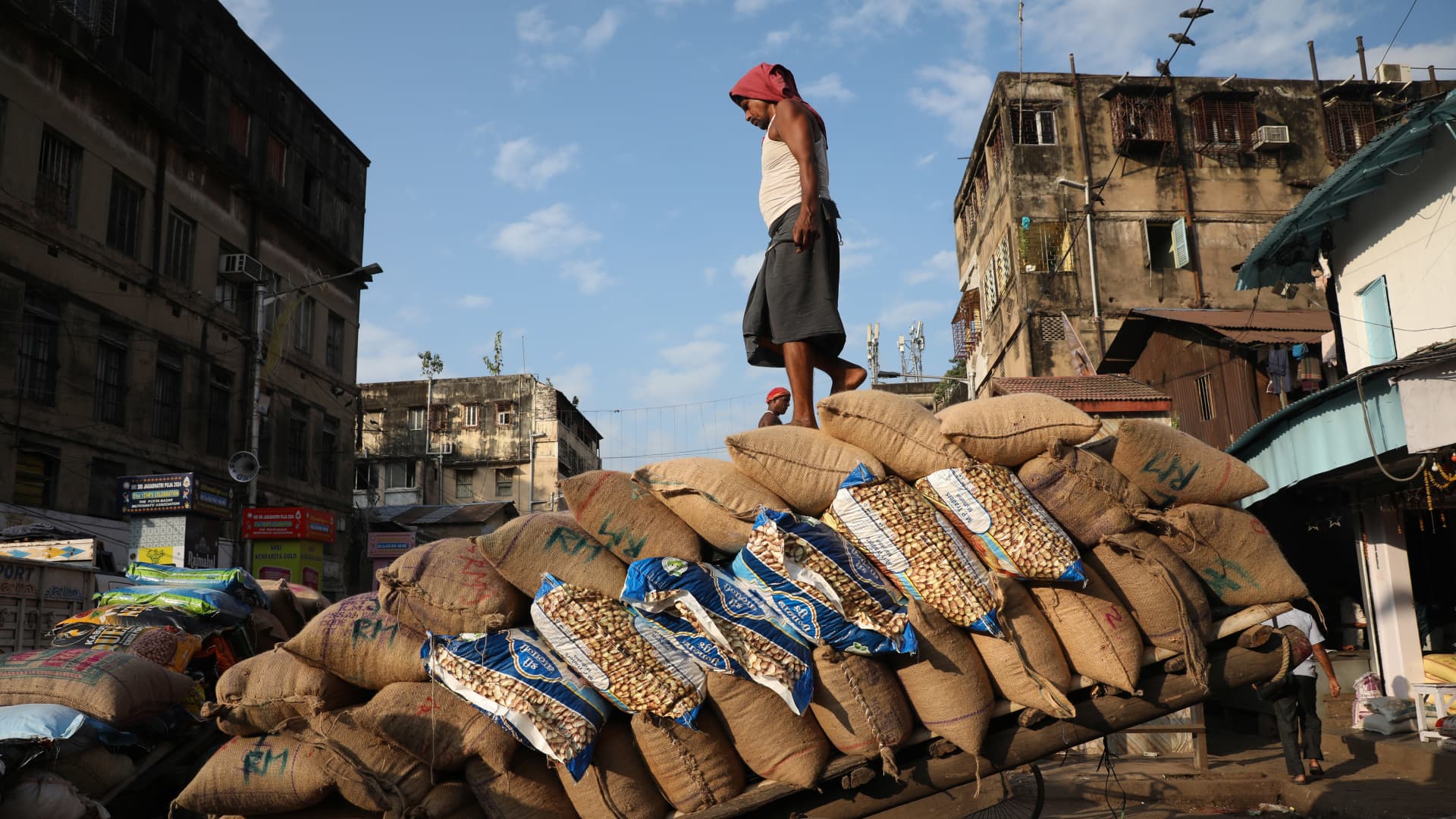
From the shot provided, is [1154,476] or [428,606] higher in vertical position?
[1154,476]

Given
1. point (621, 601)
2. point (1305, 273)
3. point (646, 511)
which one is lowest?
point (621, 601)

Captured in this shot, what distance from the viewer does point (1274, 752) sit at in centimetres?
966

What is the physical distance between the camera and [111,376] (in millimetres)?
16781

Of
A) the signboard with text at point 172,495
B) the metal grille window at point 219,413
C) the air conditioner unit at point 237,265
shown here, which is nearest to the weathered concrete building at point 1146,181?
the signboard with text at point 172,495

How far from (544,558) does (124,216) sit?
18300 mm

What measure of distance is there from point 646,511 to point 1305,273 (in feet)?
34.7

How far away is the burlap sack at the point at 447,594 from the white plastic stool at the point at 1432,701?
29.4 feet

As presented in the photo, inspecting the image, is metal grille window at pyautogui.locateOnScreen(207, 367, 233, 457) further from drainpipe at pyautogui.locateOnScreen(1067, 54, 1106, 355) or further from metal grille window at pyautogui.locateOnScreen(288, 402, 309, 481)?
drainpipe at pyautogui.locateOnScreen(1067, 54, 1106, 355)

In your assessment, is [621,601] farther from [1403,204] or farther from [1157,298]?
[1157,298]

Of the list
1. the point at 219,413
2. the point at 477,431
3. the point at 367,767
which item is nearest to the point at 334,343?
the point at 219,413

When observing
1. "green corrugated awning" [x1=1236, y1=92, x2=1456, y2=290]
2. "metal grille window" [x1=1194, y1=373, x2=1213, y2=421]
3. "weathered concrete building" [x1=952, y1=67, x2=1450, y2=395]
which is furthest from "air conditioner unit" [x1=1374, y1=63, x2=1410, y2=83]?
"green corrugated awning" [x1=1236, y1=92, x2=1456, y2=290]

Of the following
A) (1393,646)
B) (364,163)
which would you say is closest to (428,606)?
(1393,646)

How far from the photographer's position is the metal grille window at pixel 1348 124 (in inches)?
898

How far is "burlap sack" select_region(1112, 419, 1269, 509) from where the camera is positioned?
3.00 metres
